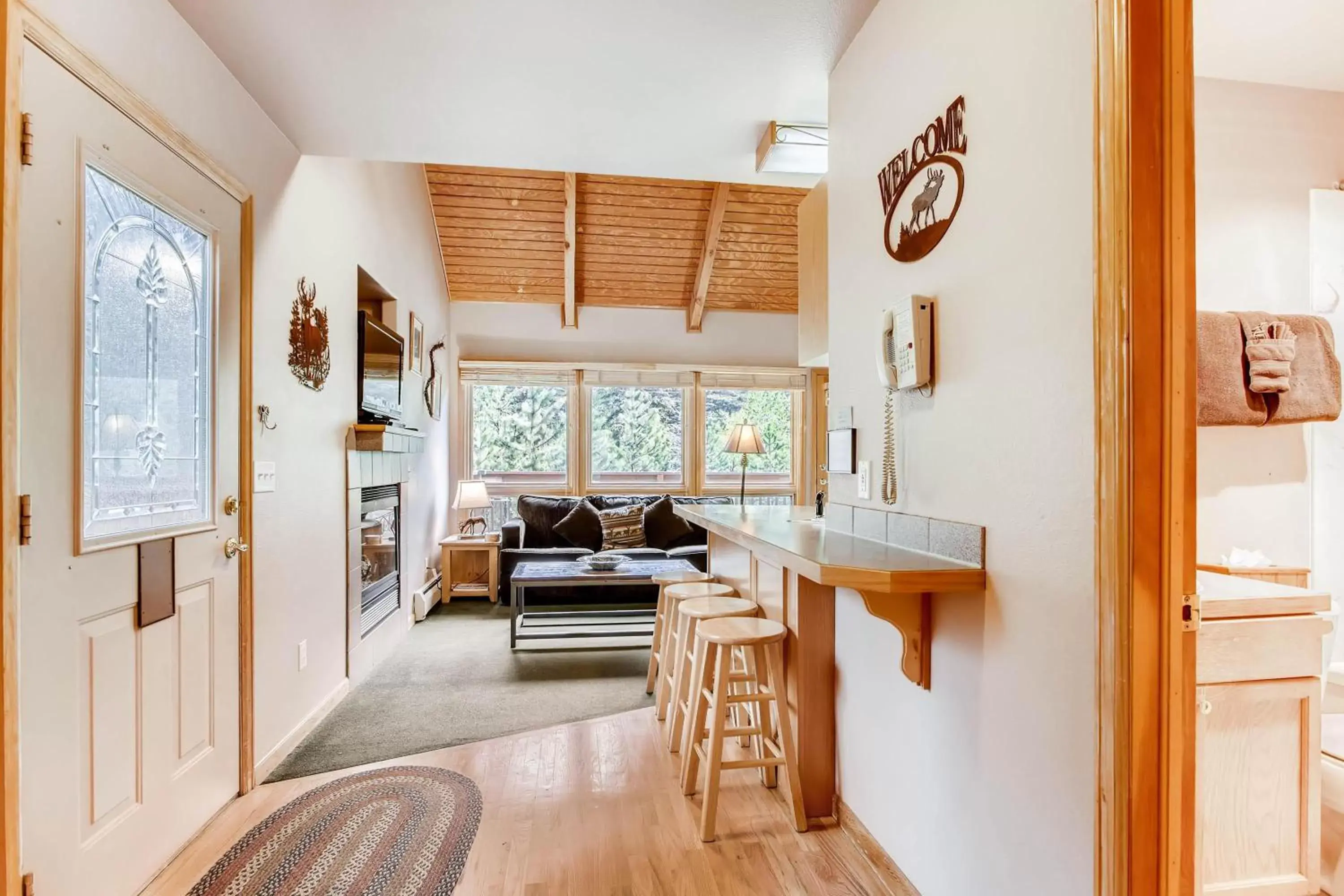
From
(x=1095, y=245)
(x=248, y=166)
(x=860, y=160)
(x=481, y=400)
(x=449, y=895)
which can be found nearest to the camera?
(x=1095, y=245)

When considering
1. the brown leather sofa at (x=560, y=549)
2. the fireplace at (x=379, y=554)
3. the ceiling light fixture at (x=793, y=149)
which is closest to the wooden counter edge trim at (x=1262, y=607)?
the ceiling light fixture at (x=793, y=149)

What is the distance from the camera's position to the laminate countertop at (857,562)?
1.42 metres

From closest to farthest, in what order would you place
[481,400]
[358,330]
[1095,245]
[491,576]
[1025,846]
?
[1095,245]
[1025,846]
[358,330]
[491,576]
[481,400]

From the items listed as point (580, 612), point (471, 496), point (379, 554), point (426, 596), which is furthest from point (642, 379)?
point (379, 554)

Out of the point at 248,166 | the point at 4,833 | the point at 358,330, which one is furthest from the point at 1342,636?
the point at 358,330

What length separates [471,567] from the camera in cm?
571

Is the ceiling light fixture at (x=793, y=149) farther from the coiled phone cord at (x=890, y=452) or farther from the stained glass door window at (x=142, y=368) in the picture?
the stained glass door window at (x=142, y=368)

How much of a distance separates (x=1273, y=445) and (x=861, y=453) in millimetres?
1349

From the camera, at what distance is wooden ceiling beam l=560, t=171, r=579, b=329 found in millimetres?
5215

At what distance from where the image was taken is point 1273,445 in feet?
6.92

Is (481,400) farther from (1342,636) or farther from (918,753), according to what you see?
(1342,636)

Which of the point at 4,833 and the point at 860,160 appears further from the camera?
the point at 860,160

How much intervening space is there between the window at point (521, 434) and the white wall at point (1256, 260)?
17.2 ft

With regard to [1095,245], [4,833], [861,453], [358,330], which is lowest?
[4,833]
